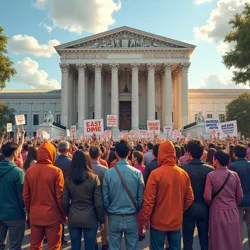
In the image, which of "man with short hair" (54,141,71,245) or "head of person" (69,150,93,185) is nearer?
"head of person" (69,150,93,185)

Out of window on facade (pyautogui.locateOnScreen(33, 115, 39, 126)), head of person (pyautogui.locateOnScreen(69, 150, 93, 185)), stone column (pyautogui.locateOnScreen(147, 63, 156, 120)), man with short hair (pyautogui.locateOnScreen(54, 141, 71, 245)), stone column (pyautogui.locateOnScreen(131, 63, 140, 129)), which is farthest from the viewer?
window on facade (pyautogui.locateOnScreen(33, 115, 39, 126))

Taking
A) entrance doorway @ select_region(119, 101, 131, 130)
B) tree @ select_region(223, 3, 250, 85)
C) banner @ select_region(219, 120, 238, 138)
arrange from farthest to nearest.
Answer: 1. entrance doorway @ select_region(119, 101, 131, 130)
2. tree @ select_region(223, 3, 250, 85)
3. banner @ select_region(219, 120, 238, 138)

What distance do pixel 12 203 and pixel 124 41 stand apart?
45164mm

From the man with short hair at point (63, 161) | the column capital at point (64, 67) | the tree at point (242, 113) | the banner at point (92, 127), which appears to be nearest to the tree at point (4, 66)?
the column capital at point (64, 67)

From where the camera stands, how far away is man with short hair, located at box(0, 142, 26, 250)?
507cm

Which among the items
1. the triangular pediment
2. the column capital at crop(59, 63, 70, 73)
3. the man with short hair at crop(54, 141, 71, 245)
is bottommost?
the man with short hair at crop(54, 141, 71, 245)

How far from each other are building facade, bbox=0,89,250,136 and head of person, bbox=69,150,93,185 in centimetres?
5644

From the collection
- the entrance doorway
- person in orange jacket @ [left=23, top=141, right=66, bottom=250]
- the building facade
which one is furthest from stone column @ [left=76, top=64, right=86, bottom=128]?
A: person in orange jacket @ [left=23, top=141, right=66, bottom=250]

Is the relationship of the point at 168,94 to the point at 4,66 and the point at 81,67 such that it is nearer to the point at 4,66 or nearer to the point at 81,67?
the point at 81,67

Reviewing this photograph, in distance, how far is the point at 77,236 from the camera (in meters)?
4.95

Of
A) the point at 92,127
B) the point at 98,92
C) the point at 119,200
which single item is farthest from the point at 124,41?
the point at 119,200

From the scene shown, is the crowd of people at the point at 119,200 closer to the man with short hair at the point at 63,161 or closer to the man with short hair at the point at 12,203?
the man with short hair at the point at 12,203

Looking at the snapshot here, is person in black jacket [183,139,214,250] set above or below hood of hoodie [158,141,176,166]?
below

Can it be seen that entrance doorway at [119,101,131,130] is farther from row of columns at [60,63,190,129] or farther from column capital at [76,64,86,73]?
column capital at [76,64,86,73]
